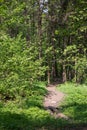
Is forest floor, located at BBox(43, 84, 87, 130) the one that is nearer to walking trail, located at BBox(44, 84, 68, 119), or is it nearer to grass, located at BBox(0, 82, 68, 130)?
walking trail, located at BBox(44, 84, 68, 119)

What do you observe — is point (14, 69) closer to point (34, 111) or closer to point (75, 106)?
point (34, 111)

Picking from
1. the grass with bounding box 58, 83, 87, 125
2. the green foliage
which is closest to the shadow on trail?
the grass with bounding box 58, 83, 87, 125

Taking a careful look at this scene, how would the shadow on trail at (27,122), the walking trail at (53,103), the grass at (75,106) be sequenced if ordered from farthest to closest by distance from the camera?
the walking trail at (53,103) < the grass at (75,106) < the shadow on trail at (27,122)

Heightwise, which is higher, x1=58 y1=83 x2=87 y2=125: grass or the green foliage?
the green foliage

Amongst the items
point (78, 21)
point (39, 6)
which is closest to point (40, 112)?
point (78, 21)

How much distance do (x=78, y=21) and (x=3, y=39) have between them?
1058cm

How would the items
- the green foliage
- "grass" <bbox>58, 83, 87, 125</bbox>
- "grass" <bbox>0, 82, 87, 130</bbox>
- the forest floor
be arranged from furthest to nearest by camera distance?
1. the green foliage
2. the forest floor
3. "grass" <bbox>58, 83, 87, 125</bbox>
4. "grass" <bbox>0, 82, 87, 130</bbox>

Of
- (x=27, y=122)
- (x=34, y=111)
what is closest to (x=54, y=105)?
(x=34, y=111)

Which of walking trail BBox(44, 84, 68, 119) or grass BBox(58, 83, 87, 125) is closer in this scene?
grass BBox(58, 83, 87, 125)

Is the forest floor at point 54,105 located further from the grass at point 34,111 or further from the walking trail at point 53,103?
the grass at point 34,111

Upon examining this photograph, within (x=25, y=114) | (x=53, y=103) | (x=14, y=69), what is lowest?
(x=53, y=103)

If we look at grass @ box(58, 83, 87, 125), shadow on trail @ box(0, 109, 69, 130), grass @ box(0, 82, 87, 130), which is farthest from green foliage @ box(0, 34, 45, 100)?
grass @ box(58, 83, 87, 125)

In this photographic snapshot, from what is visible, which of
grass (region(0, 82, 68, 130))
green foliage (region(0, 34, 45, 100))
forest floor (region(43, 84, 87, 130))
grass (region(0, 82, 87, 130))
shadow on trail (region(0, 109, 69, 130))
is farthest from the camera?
green foliage (region(0, 34, 45, 100))

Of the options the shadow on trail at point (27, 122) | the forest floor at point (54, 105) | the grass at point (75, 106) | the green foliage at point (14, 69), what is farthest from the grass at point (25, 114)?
the grass at point (75, 106)
